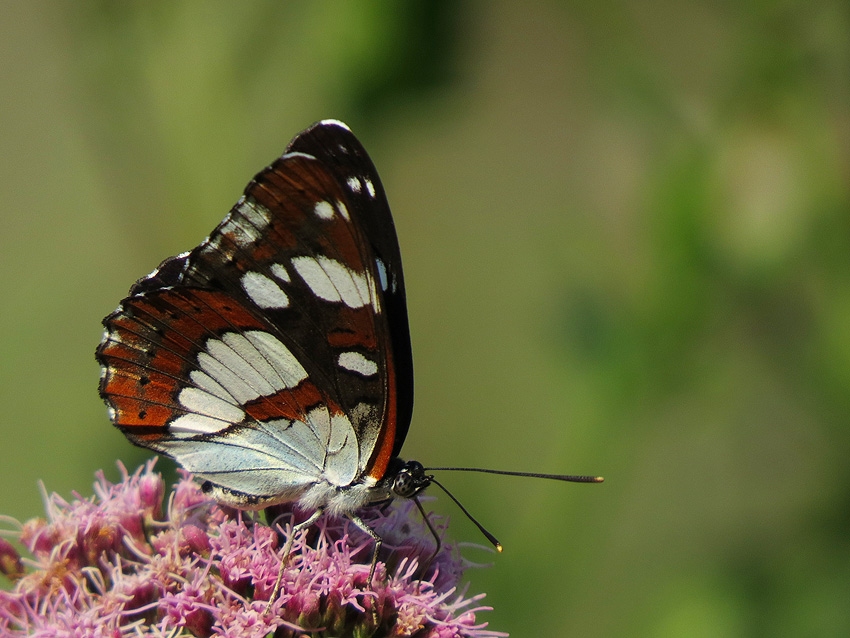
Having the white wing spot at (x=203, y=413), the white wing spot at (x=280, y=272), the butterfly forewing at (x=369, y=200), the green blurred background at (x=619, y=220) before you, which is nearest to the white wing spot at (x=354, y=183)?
the butterfly forewing at (x=369, y=200)

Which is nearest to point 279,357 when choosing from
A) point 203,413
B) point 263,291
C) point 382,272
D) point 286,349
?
point 286,349

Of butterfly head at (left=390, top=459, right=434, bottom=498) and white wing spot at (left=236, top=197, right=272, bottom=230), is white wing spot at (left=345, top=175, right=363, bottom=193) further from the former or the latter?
butterfly head at (left=390, top=459, right=434, bottom=498)

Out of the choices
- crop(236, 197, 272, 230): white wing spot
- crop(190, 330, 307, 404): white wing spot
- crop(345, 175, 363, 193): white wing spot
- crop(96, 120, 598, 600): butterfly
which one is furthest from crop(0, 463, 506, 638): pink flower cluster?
crop(345, 175, 363, 193): white wing spot

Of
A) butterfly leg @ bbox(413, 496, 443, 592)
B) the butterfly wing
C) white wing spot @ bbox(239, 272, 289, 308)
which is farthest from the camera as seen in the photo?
butterfly leg @ bbox(413, 496, 443, 592)

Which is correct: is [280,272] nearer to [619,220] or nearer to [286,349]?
[286,349]

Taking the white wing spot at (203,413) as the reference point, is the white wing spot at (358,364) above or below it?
above

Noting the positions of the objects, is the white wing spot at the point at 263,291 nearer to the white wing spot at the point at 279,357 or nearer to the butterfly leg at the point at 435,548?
the white wing spot at the point at 279,357
